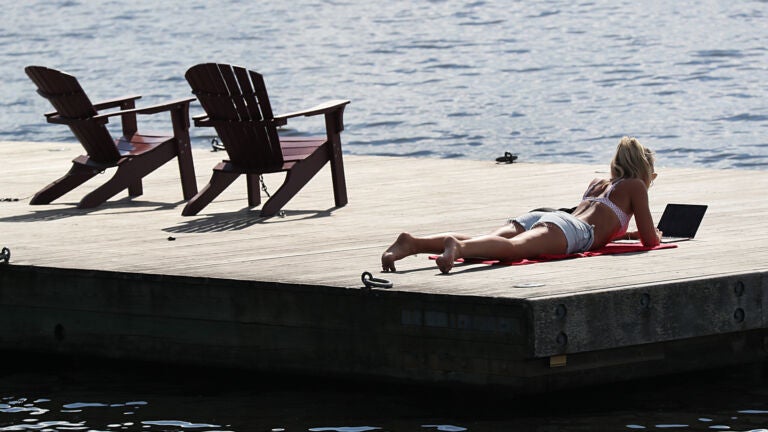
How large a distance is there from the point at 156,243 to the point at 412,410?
217cm

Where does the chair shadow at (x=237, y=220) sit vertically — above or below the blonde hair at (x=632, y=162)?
below

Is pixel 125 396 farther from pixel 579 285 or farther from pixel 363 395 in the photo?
pixel 579 285

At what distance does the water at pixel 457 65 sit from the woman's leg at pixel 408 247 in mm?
12750

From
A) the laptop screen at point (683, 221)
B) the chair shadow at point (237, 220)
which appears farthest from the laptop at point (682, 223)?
the chair shadow at point (237, 220)

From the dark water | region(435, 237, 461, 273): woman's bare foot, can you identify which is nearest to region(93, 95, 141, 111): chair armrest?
the dark water

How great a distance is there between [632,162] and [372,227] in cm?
188

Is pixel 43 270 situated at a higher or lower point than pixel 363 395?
higher

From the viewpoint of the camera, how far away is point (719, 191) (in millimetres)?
11227

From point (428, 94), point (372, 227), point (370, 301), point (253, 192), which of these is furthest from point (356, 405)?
point (428, 94)

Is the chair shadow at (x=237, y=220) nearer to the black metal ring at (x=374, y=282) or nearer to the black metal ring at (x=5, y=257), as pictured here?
the black metal ring at (x=5, y=257)

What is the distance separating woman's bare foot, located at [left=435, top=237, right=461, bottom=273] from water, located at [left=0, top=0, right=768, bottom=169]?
42.3 ft

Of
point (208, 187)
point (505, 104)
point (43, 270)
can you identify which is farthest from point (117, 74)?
point (43, 270)

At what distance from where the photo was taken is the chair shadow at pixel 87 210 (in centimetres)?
1056

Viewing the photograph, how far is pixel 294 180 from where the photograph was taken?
10.8 metres
